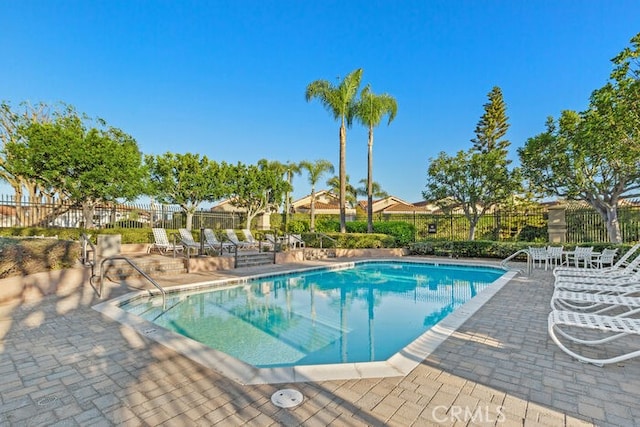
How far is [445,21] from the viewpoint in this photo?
12.0 meters

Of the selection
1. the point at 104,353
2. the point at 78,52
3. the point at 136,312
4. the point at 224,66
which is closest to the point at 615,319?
the point at 104,353

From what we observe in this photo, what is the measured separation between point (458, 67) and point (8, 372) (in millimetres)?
17285

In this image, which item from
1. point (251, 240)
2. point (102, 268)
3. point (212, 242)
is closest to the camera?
point (102, 268)

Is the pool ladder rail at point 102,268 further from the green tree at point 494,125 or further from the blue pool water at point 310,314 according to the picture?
the green tree at point 494,125

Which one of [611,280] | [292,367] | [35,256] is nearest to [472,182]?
[611,280]

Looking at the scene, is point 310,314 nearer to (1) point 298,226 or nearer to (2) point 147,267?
(2) point 147,267

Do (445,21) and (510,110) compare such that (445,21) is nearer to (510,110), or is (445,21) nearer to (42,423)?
(42,423)

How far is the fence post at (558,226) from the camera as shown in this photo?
14633mm

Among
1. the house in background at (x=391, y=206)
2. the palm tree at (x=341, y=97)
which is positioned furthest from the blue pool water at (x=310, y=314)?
the house in background at (x=391, y=206)

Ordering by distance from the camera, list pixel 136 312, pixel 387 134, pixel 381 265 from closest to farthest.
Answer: pixel 136 312 < pixel 381 265 < pixel 387 134

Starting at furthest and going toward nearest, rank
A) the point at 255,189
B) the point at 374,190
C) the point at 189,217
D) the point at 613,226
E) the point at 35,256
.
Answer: the point at 374,190 → the point at 255,189 → the point at 189,217 → the point at 613,226 → the point at 35,256

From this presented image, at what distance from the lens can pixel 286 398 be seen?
2.71 m

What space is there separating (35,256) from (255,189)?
44.9 ft

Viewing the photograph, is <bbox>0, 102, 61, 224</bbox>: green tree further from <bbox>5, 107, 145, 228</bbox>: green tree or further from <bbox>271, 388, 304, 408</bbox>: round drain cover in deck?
<bbox>271, 388, 304, 408</bbox>: round drain cover in deck
